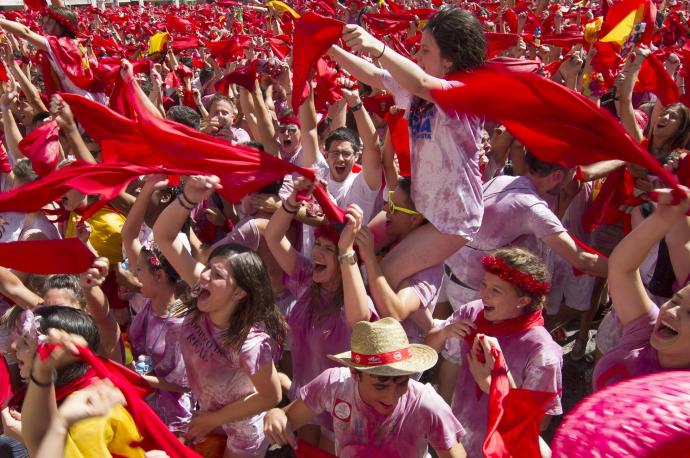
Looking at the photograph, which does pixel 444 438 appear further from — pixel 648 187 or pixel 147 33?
pixel 147 33

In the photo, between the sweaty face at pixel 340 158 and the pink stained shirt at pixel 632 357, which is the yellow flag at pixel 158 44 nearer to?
the sweaty face at pixel 340 158

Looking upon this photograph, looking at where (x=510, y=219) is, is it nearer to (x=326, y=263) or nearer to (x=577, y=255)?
(x=577, y=255)

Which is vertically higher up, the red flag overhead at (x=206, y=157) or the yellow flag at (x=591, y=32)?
the red flag overhead at (x=206, y=157)

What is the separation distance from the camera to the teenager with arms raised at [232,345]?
106 inches

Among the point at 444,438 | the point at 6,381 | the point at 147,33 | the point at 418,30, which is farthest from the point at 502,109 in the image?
the point at 147,33

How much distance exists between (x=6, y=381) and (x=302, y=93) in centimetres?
198

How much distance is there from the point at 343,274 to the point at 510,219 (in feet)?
3.50

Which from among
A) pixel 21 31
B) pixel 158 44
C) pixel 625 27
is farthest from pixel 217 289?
pixel 158 44

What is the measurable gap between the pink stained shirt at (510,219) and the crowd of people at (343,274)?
12 mm

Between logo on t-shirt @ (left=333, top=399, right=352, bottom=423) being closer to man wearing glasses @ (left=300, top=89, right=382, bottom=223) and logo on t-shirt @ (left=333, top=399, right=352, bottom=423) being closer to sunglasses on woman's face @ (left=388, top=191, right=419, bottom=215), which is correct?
sunglasses on woman's face @ (left=388, top=191, right=419, bottom=215)

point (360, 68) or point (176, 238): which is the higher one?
point (360, 68)

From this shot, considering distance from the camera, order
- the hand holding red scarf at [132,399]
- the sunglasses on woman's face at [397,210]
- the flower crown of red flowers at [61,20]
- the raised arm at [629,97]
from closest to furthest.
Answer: the hand holding red scarf at [132,399]
the sunglasses on woman's face at [397,210]
the raised arm at [629,97]
the flower crown of red flowers at [61,20]

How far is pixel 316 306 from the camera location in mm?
3096

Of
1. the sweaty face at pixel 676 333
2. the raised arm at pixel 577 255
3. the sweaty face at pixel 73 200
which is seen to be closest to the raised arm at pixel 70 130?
the sweaty face at pixel 73 200
